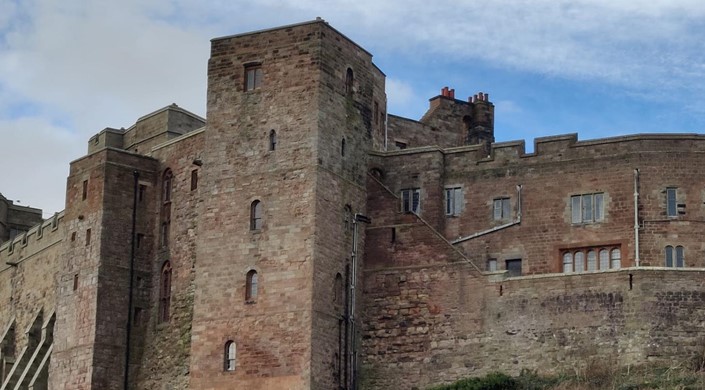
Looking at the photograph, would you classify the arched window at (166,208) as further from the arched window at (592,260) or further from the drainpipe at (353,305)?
the arched window at (592,260)

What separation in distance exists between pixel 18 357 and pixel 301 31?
2551 centimetres

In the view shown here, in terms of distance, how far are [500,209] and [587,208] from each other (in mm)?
4014

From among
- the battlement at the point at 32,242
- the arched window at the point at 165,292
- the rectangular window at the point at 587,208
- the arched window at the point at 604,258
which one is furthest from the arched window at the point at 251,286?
the battlement at the point at 32,242

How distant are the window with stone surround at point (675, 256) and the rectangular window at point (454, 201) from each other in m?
9.47

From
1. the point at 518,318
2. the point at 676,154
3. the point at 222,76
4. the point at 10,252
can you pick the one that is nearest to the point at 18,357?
the point at 10,252

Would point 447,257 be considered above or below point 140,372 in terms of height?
above

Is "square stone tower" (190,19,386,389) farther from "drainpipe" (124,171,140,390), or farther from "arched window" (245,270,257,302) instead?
"drainpipe" (124,171,140,390)

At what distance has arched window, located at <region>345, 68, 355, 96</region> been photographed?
230 feet

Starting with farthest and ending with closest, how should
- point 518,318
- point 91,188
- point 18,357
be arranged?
point 18,357 → point 91,188 → point 518,318

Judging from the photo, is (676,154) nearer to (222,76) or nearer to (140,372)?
(222,76)

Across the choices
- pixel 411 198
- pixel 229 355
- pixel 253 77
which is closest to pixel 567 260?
pixel 411 198

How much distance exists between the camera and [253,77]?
228 feet

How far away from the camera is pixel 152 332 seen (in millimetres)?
73438

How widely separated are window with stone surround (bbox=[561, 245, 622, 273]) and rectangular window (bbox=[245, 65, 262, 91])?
48.0 feet
